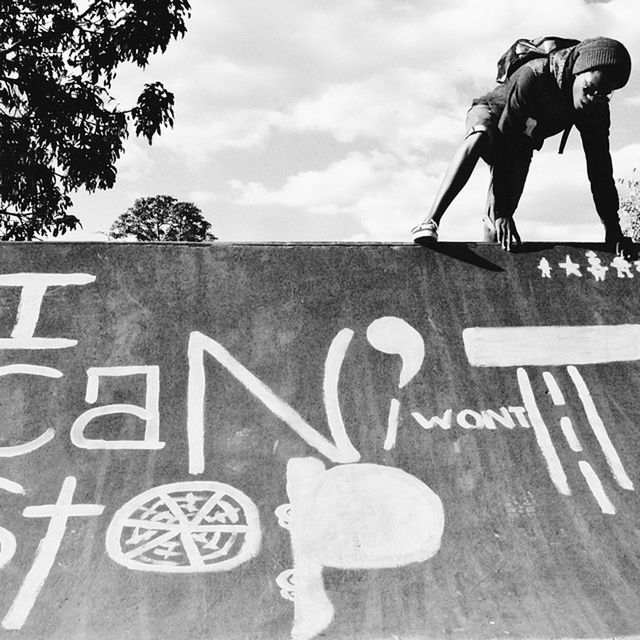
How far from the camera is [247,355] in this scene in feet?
10.9

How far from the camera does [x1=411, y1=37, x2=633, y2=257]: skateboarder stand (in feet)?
12.6

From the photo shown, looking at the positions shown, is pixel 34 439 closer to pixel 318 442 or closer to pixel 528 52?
pixel 318 442

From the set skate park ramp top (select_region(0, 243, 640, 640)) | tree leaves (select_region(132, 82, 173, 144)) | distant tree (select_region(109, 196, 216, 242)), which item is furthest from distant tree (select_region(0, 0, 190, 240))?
distant tree (select_region(109, 196, 216, 242))

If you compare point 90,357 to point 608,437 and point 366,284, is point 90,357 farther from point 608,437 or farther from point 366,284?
point 608,437

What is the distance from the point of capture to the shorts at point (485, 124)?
4316 millimetres

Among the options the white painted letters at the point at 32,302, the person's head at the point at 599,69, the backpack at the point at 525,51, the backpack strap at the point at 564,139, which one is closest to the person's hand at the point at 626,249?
the backpack strap at the point at 564,139

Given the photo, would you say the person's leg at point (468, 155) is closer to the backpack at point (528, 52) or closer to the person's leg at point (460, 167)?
the person's leg at point (460, 167)

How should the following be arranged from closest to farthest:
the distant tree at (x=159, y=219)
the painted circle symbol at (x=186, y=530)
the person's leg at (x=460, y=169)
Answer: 1. the painted circle symbol at (x=186, y=530)
2. the person's leg at (x=460, y=169)
3. the distant tree at (x=159, y=219)

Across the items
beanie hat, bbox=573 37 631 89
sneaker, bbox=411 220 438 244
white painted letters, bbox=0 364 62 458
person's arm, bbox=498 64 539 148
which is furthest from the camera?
person's arm, bbox=498 64 539 148

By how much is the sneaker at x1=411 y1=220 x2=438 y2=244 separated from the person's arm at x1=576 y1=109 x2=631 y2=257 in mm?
1102

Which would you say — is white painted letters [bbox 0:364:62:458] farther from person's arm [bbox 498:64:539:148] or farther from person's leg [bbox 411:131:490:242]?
person's arm [bbox 498:64:539:148]

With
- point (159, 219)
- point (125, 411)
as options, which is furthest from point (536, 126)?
point (159, 219)

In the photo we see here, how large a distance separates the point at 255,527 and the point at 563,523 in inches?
49.3

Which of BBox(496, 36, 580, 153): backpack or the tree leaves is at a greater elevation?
Answer: the tree leaves
